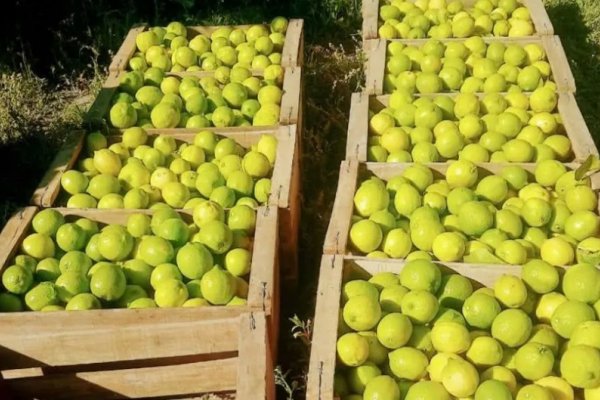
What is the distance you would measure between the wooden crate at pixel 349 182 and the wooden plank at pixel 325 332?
124mm

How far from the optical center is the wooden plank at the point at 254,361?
2.32 meters

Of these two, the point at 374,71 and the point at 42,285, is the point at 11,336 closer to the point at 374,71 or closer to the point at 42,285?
the point at 42,285

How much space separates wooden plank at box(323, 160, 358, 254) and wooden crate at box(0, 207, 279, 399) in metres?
0.29

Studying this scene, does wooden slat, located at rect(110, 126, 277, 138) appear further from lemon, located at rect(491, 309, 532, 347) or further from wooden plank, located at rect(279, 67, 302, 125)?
lemon, located at rect(491, 309, 532, 347)

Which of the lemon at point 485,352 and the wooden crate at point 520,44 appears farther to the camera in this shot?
the wooden crate at point 520,44

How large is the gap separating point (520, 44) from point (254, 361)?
322 centimetres

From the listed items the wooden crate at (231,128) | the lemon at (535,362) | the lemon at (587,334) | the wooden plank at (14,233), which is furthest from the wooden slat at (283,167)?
the lemon at (587,334)

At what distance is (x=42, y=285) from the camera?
9.53 feet

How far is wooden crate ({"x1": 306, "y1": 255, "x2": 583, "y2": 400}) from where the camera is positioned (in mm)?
2334

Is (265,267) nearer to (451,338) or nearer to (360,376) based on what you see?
(360,376)

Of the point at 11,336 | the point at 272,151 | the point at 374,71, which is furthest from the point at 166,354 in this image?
the point at 374,71

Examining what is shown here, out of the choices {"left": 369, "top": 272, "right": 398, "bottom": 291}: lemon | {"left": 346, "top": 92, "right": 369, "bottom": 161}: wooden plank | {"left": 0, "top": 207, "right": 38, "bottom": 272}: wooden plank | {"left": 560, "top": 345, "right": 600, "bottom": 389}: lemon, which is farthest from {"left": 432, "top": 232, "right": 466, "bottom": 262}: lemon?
{"left": 0, "top": 207, "right": 38, "bottom": 272}: wooden plank

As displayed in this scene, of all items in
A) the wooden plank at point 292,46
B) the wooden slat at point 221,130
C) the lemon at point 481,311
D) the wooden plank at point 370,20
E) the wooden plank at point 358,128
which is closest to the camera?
the lemon at point 481,311

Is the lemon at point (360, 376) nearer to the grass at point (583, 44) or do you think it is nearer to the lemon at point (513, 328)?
the lemon at point (513, 328)
